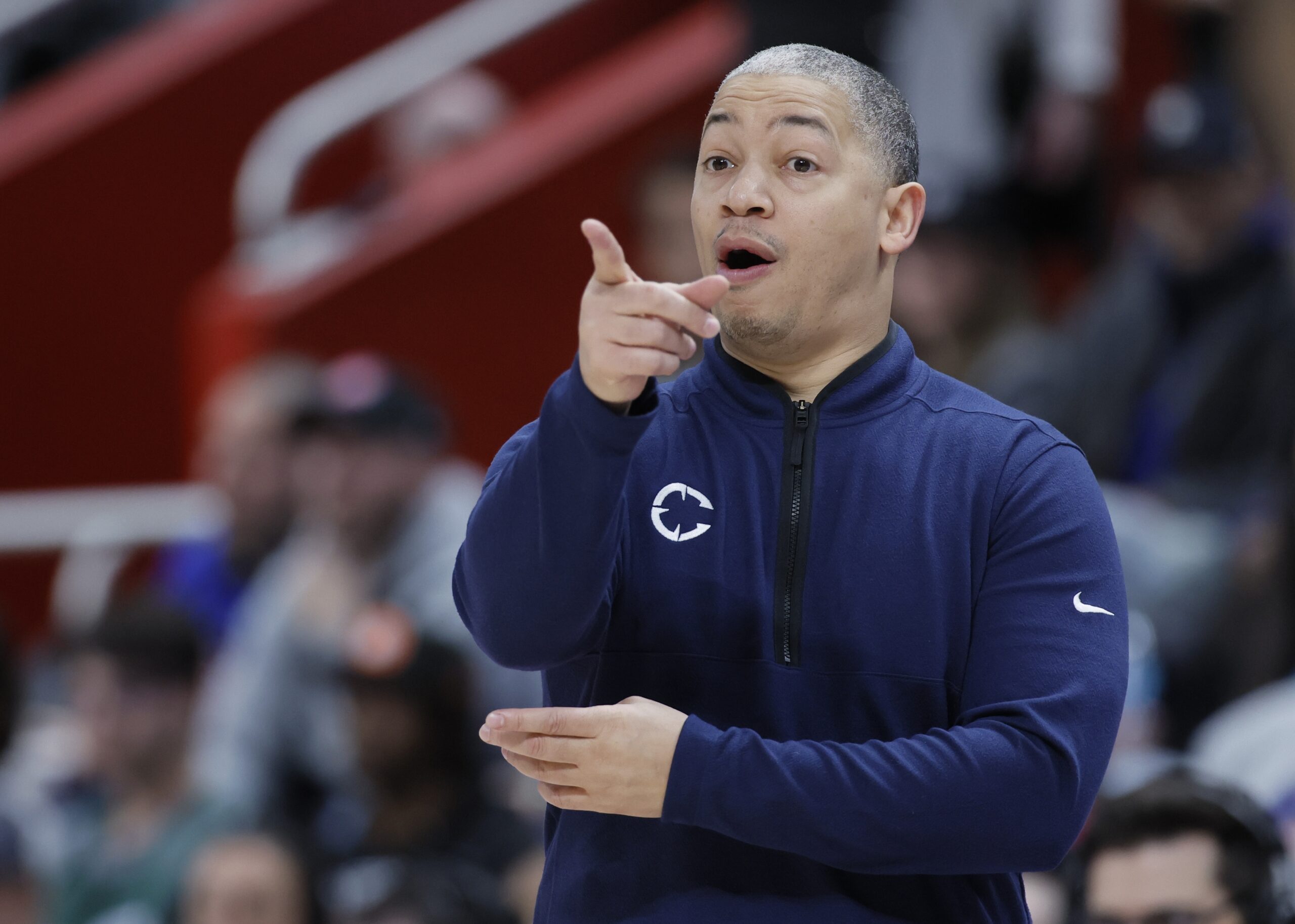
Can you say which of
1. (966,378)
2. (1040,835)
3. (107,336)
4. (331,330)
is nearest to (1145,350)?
(966,378)

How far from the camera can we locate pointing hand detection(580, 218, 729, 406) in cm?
170

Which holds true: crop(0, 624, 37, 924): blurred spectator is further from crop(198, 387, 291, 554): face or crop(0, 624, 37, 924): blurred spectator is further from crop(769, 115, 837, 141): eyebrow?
crop(769, 115, 837, 141): eyebrow

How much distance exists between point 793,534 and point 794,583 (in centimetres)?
5

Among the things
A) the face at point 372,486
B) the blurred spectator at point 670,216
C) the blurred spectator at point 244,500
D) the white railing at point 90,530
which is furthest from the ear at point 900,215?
the white railing at point 90,530

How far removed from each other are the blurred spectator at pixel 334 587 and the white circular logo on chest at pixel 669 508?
3097mm

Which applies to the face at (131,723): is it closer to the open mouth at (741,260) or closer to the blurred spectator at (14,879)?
the blurred spectator at (14,879)

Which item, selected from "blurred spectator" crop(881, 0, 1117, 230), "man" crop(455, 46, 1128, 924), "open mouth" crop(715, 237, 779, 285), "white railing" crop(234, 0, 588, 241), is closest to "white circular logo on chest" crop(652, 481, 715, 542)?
"man" crop(455, 46, 1128, 924)

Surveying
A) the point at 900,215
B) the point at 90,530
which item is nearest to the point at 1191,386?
the point at 900,215

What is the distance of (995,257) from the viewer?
5363mm

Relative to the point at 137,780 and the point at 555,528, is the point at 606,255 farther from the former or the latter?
the point at 137,780

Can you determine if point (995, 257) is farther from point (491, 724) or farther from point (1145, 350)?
point (491, 724)

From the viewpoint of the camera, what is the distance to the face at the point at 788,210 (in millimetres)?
1878

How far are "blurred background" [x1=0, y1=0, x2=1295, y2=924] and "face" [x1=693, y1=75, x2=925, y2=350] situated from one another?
5.66 feet

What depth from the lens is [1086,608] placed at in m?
1.83
